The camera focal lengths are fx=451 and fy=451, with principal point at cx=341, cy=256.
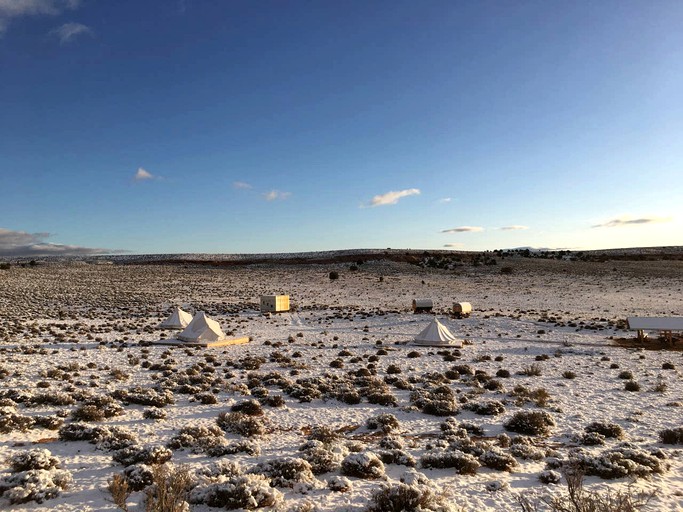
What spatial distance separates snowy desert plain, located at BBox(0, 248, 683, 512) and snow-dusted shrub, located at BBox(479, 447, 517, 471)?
34 mm

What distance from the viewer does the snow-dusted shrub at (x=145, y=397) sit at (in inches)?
555

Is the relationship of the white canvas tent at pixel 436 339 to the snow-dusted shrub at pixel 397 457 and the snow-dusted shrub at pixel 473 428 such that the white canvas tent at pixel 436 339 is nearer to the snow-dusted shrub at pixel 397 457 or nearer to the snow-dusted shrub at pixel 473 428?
the snow-dusted shrub at pixel 473 428

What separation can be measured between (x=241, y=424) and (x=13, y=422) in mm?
5728

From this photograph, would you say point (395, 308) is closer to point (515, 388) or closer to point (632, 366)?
point (632, 366)

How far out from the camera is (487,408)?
14391 millimetres

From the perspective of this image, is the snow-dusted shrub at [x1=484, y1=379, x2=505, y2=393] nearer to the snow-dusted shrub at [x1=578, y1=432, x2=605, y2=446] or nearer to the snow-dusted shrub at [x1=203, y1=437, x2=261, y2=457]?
the snow-dusted shrub at [x1=578, y1=432, x2=605, y2=446]

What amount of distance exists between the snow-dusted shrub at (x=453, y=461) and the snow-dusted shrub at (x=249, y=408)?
5.62 metres

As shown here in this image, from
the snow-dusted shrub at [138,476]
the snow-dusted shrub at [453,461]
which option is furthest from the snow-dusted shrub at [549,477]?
the snow-dusted shrub at [138,476]

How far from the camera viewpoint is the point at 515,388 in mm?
17219

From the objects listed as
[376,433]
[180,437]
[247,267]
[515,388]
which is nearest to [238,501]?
[180,437]

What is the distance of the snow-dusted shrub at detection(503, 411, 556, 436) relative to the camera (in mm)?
12406

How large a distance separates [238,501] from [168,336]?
24900mm

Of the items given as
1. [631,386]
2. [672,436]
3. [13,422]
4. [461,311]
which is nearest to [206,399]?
[13,422]

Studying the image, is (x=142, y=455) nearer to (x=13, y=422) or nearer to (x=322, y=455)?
(x=322, y=455)
